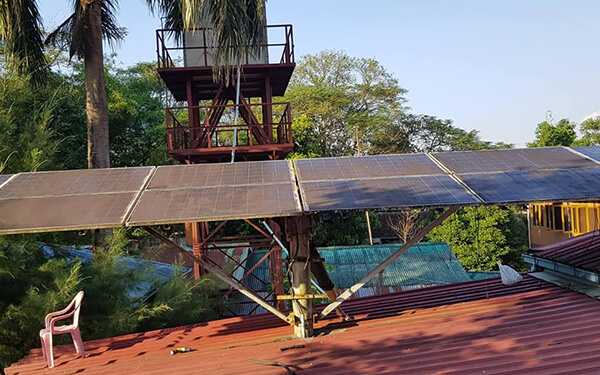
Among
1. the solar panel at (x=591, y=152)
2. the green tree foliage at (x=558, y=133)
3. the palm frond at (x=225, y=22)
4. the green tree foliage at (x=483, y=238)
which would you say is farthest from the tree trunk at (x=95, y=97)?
the green tree foliage at (x=558, y=133)

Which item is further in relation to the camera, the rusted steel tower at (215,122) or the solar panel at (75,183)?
the rusted steel tower at (215,122)

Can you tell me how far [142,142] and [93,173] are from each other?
15.1 metres

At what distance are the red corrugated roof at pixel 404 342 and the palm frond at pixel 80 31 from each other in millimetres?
6512

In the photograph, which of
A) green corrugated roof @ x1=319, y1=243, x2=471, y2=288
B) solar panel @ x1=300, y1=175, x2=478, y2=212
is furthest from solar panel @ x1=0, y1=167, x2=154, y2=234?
green corrugated roof @ x1=319, y1=243, x2=471, y2=288

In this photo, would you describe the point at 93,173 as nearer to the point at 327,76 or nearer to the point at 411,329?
the point at 411,329

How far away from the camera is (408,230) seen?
2456 cm

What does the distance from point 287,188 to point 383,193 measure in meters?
0.98

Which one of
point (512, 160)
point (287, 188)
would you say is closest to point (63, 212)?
point (287, 188)

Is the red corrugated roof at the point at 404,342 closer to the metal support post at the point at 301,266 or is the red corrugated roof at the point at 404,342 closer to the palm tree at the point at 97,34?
the metal support post at the point at 301,266

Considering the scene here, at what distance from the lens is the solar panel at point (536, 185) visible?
3883mm

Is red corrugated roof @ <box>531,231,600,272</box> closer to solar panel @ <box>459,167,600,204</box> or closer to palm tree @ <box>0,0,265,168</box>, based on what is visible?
solar panel @ <box>459,167,600,204</box>

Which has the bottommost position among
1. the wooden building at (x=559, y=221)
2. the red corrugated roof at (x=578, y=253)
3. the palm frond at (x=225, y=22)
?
the wooden building at (x=559, y=221)

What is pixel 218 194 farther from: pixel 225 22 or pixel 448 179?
pixel 225 22

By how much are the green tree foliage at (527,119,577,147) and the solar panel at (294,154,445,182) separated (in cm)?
1952
